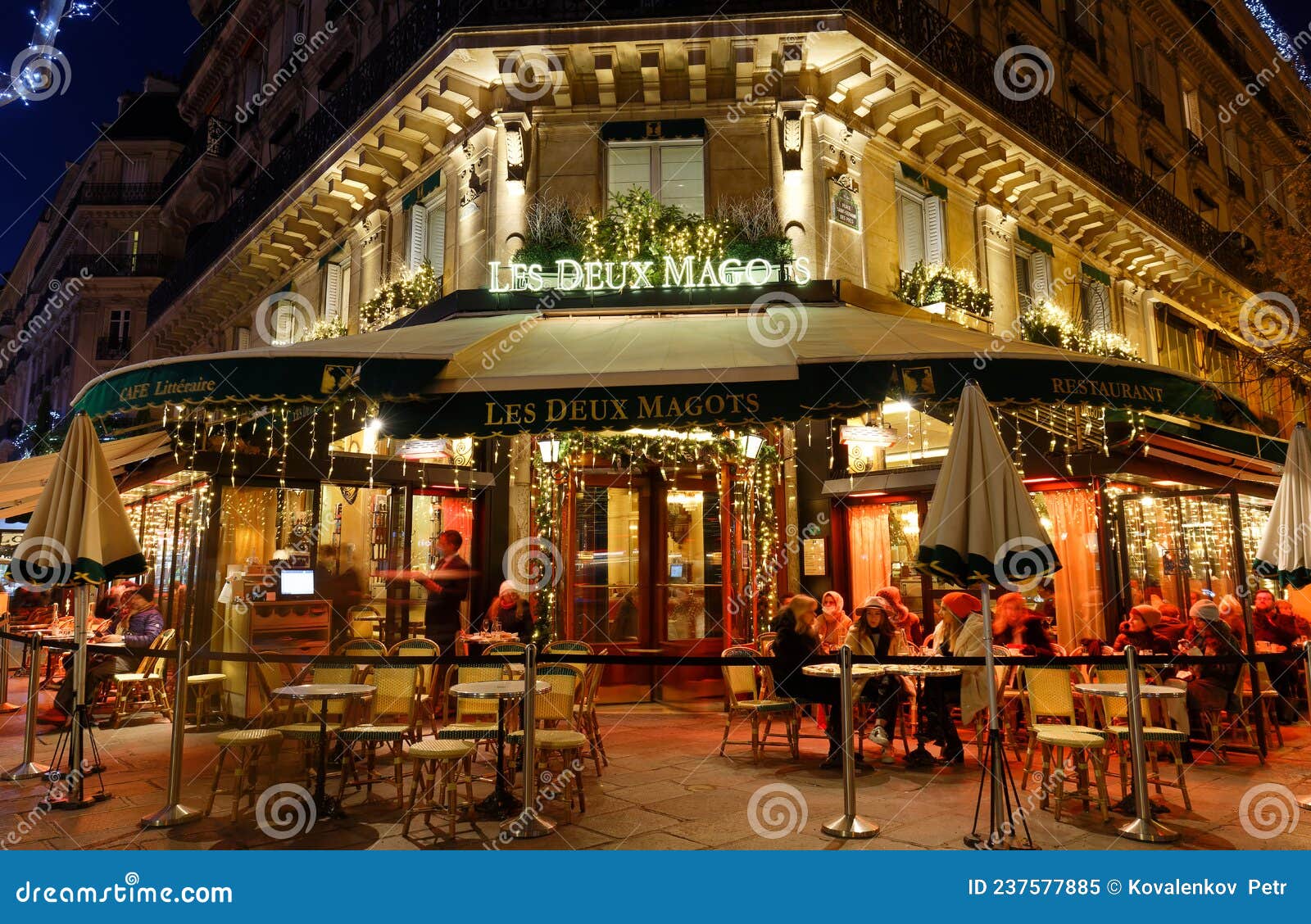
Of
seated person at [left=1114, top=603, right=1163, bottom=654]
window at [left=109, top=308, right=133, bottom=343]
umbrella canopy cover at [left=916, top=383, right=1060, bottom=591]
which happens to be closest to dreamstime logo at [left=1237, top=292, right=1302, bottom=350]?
seated person at [left=1114, top=603, right=1163, bottom=654]

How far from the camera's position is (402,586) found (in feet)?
36.6

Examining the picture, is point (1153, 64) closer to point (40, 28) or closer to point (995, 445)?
point (995, 445)

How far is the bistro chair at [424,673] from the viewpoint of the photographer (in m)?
7.12

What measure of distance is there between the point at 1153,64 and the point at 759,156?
12.2 m

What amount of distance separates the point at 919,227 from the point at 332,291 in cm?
889

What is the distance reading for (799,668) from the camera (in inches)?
302

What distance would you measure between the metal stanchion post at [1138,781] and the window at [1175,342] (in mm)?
13072

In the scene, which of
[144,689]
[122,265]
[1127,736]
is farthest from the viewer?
[122,265]

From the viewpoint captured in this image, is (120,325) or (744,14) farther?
(120,325)

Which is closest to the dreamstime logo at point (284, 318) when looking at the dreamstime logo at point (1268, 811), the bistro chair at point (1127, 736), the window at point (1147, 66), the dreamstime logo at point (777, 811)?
the dreamstime logo at point (777, 811)

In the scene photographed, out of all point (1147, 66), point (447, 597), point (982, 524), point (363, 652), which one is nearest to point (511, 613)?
point (447, 597)

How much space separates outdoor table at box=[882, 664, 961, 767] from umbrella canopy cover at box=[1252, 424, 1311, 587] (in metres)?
2.79

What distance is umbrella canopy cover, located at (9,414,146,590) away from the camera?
20.5 ft

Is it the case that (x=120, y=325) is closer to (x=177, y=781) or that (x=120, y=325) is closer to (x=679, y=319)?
(x=679, y=319)
